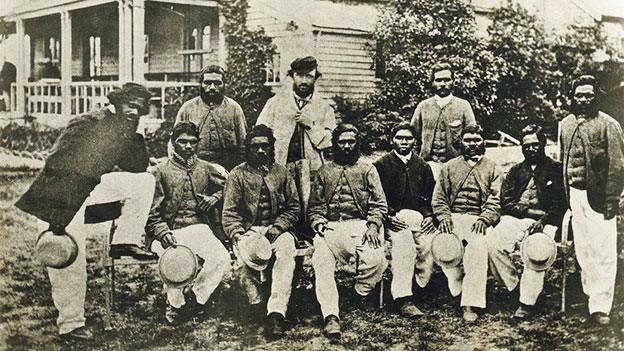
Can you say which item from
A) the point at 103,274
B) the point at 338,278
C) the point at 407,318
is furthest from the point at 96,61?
the point at 407,318

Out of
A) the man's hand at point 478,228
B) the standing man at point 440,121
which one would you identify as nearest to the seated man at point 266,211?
the standing man at point 440,121

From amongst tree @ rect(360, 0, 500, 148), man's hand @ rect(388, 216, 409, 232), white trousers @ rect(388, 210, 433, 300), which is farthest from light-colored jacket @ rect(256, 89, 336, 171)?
white trousers @ rect(388, 210, 433, 300)

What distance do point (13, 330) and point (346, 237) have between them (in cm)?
A: 219

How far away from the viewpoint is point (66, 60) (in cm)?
456

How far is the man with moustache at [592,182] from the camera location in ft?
17.6

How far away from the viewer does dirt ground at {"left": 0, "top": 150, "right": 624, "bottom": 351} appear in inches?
177

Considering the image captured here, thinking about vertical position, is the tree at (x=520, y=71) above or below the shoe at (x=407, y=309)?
above

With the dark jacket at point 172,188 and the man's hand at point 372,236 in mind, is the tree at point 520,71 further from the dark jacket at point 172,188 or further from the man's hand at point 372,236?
the dark jacket at point 172,188

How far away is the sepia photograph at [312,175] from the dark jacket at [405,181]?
0.6 inches

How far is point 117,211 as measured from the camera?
14.8 feet

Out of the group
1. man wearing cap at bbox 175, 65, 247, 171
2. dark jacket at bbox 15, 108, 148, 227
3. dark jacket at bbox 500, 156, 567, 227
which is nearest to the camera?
dark jacket at bbox 15, 108, 148, 227

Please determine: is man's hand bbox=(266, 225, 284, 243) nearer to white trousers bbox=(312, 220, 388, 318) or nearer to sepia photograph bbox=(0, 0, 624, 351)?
sepia photograph bbox=(0, 0, 624, 351)

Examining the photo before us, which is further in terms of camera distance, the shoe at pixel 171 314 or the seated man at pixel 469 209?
the seated man at pixel 469 209

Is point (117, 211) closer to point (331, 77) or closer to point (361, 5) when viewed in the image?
point (331, 77)
